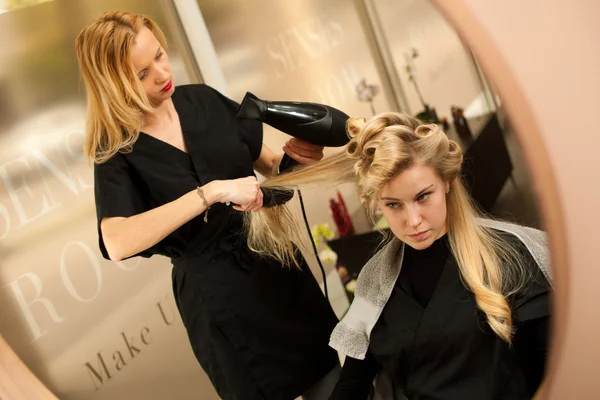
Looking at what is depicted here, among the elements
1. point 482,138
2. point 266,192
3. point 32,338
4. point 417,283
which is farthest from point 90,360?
point 482,138

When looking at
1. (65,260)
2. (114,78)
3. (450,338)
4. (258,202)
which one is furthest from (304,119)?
(65,260)

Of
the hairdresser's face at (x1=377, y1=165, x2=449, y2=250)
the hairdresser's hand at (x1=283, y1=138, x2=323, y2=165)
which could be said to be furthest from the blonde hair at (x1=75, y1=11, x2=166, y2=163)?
the hairdresser's face at (x1=377, y1=165, x2=449, y2=250)

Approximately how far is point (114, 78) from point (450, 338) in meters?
0.61

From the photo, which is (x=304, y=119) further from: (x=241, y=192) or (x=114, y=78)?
(x=114, y=78)

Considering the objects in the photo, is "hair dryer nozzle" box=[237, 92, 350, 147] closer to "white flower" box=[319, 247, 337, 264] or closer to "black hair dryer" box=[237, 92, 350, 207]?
"black hair dryer" box=[237, 92, 350, 207]

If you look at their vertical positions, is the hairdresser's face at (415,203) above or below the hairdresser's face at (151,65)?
below

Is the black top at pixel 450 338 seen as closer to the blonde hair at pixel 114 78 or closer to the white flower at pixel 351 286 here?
the white flower at pixel 351 286

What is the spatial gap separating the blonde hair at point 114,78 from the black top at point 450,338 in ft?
1.49

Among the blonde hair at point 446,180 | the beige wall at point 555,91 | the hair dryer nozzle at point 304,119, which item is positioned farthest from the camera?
the hair dryer nozzle at point 304,119

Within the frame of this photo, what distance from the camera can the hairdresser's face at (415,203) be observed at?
2.83 ft

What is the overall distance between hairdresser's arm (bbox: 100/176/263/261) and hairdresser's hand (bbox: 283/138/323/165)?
9cm

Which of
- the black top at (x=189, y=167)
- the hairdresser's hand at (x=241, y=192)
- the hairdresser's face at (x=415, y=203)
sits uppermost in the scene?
the black top at (x=189, y=167)

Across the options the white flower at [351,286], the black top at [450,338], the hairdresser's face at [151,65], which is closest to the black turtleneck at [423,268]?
the black top at [450,338]

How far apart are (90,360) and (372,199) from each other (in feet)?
2.01
